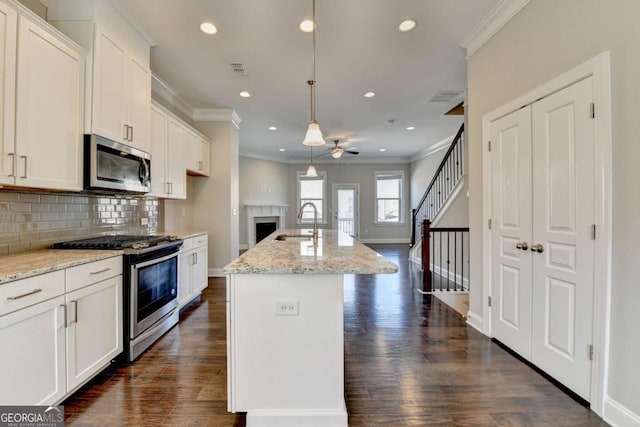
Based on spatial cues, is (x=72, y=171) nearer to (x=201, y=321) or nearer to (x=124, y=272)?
(x=124, y=272)

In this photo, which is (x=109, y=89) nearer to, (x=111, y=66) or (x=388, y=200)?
(x=111, y=66)

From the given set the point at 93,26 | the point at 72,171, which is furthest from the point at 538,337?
the point at 93,26

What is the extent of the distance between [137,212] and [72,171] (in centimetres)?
151

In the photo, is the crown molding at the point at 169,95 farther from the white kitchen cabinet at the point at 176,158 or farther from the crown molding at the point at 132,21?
the crown molding at the point at 132,21

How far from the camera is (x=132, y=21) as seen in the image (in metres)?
2.71

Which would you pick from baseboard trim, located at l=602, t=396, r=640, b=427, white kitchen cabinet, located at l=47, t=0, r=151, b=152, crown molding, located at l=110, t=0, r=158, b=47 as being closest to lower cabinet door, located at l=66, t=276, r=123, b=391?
white kitchen cabinet, located at l=47, t=0, r=151, b=152

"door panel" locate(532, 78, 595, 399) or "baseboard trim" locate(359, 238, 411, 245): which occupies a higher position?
"door panel" locate(532, 78, 595, 399)

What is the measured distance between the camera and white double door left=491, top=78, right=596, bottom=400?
6.20ft

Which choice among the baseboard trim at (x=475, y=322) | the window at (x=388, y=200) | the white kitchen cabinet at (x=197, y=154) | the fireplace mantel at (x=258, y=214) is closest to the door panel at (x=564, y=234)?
the baseboard trim at (x=475, y=322)

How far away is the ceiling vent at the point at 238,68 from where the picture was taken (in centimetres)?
351

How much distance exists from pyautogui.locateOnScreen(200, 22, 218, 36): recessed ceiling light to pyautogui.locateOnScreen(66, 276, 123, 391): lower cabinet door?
236cm

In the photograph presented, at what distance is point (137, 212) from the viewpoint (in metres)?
3.60

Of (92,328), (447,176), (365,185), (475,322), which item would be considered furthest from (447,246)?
(365,185)

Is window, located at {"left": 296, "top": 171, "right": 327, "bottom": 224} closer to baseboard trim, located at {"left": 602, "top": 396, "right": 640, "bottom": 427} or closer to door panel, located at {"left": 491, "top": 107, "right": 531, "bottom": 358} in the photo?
door panel, located at {"left": 491, "top": 107, "right": 531, "bottom": 358}
